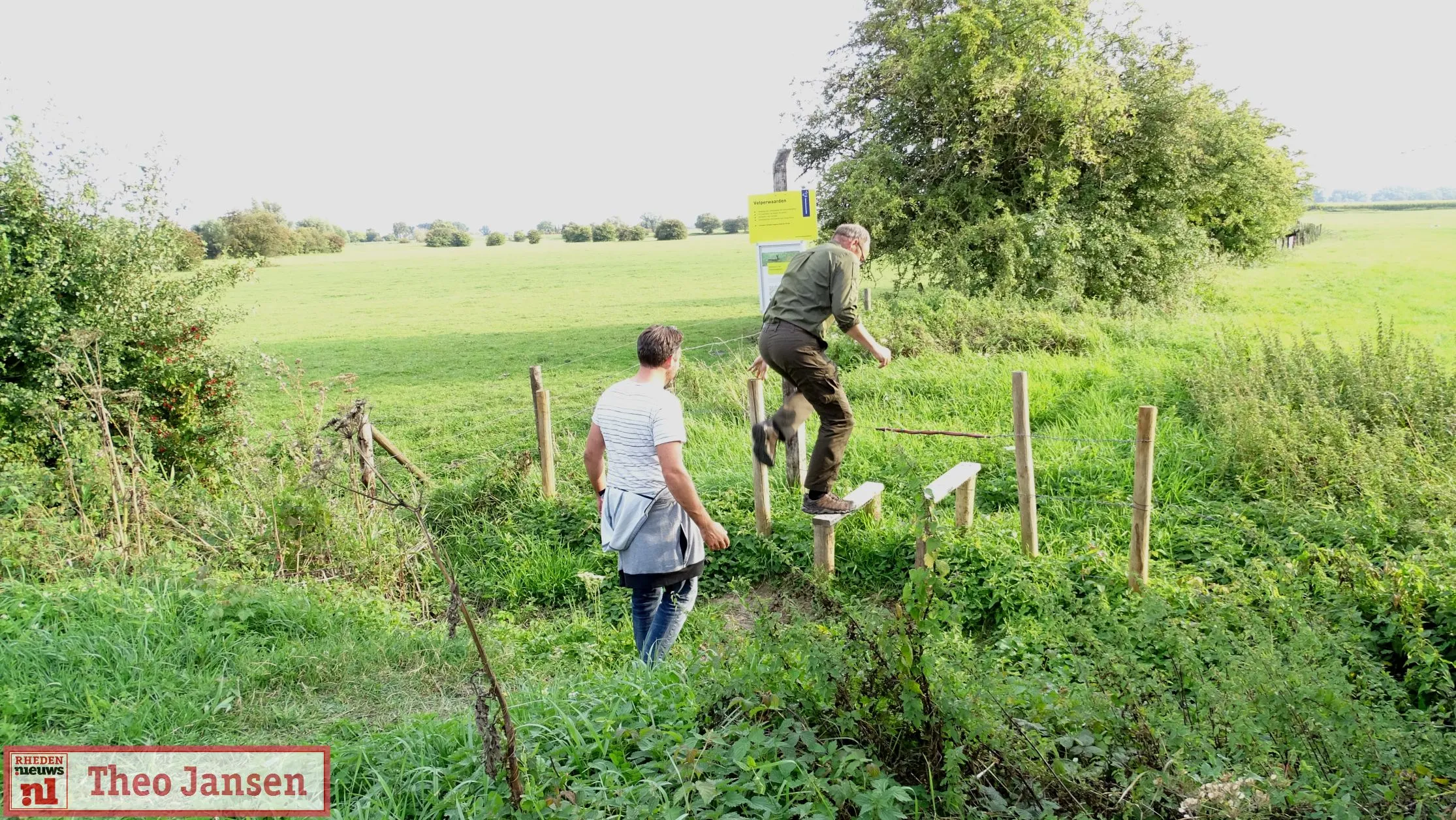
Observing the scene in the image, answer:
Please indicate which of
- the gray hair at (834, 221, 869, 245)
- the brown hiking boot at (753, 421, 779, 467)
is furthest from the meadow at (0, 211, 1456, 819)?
the gray hair at (834, 221, 869, 245)

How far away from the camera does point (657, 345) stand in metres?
4.30

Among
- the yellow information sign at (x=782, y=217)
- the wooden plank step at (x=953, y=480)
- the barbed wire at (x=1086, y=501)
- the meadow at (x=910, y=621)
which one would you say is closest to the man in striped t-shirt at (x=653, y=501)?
the meadow at (x=910, y=621)

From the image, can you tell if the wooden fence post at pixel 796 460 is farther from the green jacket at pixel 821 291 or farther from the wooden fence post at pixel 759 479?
the green jacket at pixel 821 291

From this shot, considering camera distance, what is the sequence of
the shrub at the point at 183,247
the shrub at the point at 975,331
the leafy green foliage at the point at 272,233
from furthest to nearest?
the leafy green foliage at the point at 272,233, the shrub at the point at 975,331, the shrub at the point at 183,247

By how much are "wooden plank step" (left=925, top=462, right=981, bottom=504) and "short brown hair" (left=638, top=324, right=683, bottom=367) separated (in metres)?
2.24

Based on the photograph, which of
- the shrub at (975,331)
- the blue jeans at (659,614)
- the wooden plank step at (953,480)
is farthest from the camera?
the shrub at (975,331)

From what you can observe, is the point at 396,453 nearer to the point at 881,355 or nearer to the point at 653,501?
the point at 653,501

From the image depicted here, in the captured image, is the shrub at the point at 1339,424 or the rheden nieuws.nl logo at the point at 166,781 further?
the shrub at the point at 1339,424

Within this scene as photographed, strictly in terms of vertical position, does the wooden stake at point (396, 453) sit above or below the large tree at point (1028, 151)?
below

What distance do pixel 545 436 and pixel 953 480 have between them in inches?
134

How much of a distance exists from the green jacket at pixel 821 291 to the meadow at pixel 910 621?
1636 millimetres

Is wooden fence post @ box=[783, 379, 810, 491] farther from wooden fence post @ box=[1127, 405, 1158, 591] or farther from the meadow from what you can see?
wooden fence post @ box=[1127, 405, 1158, 591]

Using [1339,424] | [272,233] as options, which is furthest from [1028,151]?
[272,233]

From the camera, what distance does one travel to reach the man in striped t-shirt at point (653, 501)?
4320 millimetres
